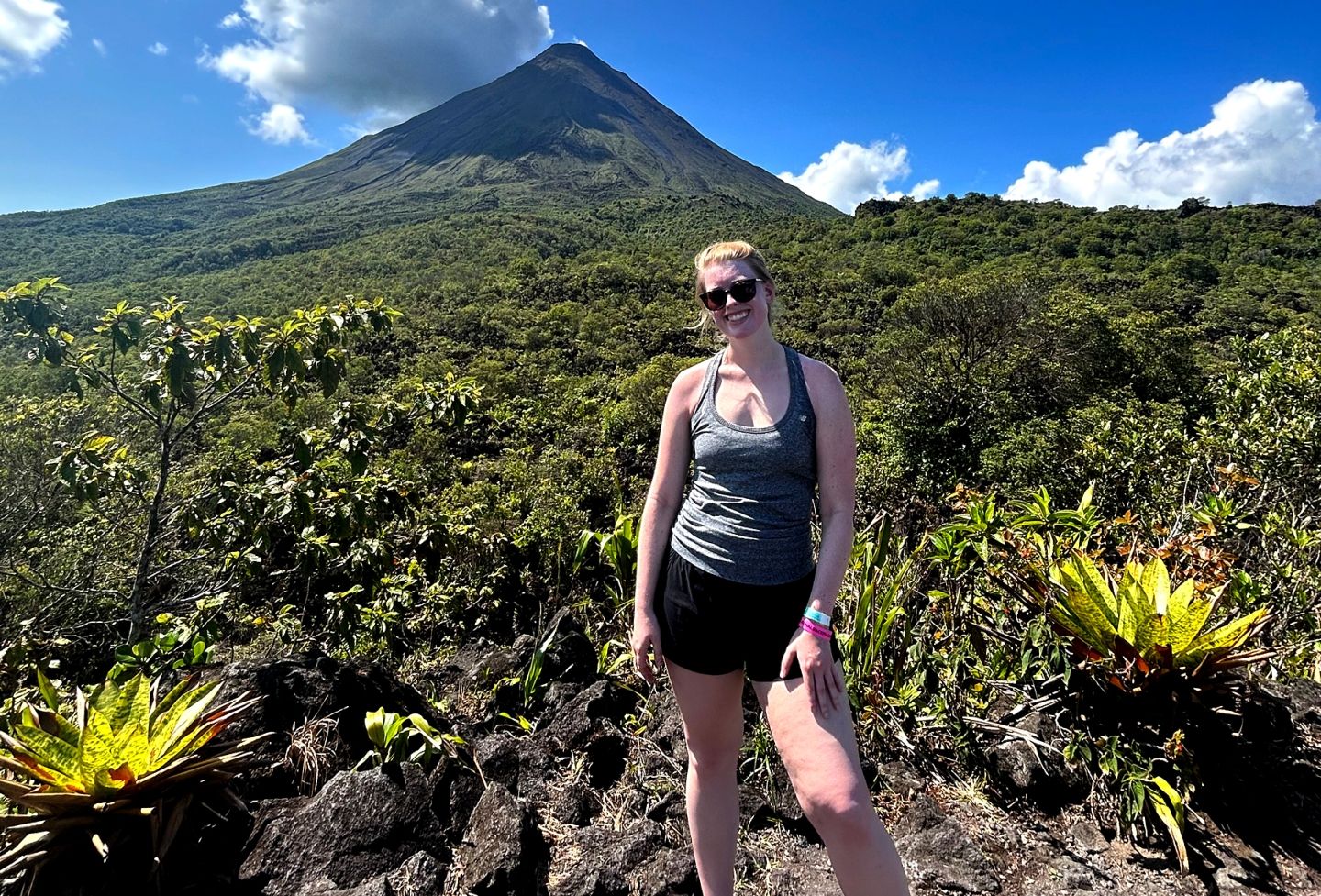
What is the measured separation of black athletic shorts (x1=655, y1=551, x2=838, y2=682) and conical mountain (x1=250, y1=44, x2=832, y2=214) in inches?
2580

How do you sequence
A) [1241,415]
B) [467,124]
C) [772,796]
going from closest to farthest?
[772,796] < [1241,415] < [467,124]

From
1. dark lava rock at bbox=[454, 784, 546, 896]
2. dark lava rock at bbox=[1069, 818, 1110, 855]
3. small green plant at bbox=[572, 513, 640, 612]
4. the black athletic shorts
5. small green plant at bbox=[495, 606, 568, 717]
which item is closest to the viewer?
the black athletic shorts

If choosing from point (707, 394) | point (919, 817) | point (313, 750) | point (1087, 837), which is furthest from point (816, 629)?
point (313, 750)

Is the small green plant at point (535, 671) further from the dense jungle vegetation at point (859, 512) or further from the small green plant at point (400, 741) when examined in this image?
the small green plant at point (400, 741)

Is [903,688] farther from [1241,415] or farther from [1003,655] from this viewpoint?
[1241,415]

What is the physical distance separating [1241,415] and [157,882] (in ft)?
18.3

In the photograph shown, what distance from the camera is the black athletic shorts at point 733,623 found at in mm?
1182

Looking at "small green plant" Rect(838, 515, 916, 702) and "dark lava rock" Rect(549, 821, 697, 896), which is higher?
"small green plant" Rect(838, 515, 916, 702)

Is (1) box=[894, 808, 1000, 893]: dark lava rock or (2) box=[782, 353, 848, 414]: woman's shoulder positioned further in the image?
(1) box=[894, 808, 1000, 893]: dark lava rock

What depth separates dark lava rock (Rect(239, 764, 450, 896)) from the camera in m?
1.44

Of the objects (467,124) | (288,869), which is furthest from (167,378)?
(467,124)

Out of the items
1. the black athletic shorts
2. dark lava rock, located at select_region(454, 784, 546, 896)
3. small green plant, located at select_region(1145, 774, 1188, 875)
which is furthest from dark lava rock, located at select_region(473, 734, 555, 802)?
small green plant, located at select_region(1145, 774, 1188, 875)

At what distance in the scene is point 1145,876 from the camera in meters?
1.46

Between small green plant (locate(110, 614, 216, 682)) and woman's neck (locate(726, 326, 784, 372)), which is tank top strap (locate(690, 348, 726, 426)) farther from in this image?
small green plant (locate(110, 614, 216, 682))
